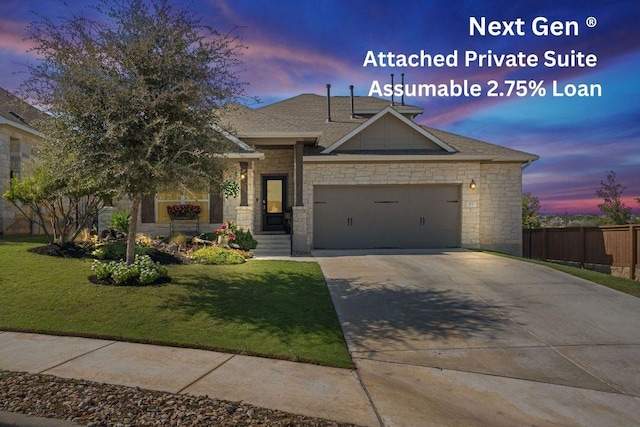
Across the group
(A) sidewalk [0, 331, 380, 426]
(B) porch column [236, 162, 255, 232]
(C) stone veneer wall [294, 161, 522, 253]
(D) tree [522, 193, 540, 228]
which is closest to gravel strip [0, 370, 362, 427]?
(A) sidewalk [0, 331, 380, 426]

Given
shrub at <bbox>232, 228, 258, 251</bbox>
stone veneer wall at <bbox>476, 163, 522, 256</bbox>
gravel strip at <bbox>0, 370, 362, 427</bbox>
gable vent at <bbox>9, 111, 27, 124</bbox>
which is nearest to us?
gravel strip at <bbox>0, 370, 362, 427</bbox>

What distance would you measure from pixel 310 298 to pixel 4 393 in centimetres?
514

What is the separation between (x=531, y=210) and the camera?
28.9 metres

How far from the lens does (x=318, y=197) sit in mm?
16641

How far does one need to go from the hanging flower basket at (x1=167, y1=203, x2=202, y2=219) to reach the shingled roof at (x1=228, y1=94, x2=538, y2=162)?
3141 mm

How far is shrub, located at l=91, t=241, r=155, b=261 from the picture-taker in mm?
11242

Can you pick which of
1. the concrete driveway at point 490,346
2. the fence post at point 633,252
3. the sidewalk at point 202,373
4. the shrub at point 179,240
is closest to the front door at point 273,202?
the shrub at point 179,240

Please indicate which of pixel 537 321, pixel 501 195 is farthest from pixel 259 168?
pixel 537 321

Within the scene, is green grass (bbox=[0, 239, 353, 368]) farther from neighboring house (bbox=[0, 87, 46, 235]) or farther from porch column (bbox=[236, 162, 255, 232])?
neighboring house (bbox=[0, 87, 46, 235])

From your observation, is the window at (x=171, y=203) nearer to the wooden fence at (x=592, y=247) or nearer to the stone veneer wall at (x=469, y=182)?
the stone veneer wall at (x=469, y=182)

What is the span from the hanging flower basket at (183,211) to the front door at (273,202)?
3238mm

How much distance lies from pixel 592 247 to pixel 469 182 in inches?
213

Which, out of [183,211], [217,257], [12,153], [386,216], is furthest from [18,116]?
[386,216]

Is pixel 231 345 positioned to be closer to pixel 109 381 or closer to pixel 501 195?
pixel 109 381
